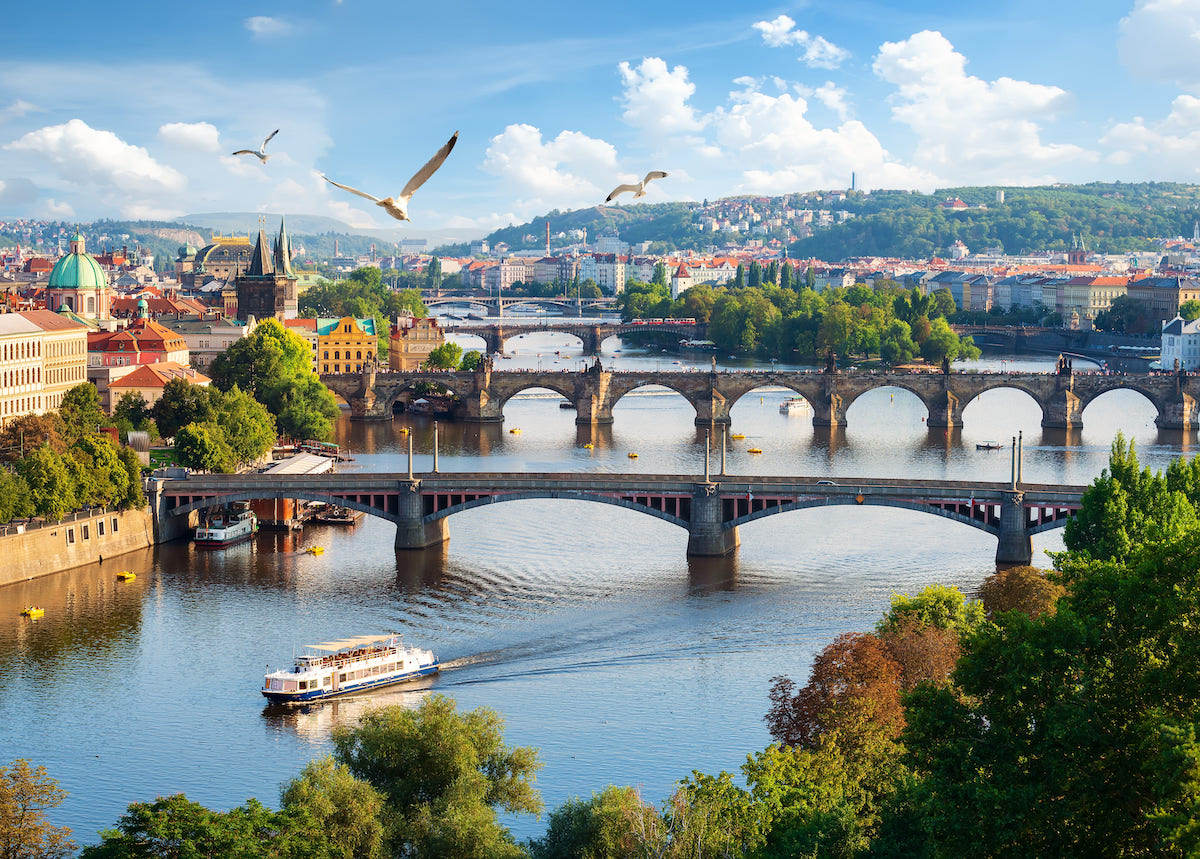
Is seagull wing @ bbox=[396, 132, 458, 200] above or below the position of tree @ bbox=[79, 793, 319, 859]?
above

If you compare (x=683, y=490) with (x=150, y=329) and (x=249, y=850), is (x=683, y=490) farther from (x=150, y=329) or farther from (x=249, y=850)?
(x=150, y=329)

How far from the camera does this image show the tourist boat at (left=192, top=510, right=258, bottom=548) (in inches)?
1802

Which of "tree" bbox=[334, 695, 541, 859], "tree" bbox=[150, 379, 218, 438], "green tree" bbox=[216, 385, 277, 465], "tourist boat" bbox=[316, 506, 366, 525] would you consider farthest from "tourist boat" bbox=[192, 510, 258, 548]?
"tree" bbox=[334, 695, 541, 859]

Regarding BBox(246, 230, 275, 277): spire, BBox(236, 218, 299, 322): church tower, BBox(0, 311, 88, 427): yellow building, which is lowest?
BBox(0, 311, 88, 427): yellow building

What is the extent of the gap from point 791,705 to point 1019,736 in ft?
31.5

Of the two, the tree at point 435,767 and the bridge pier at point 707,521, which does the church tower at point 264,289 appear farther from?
the tree at point 435,767

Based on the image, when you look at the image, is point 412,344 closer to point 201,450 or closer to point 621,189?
point 201,450

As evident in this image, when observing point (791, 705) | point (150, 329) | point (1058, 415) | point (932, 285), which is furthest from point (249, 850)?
point (932, 285)

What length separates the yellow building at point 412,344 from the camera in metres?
95.2

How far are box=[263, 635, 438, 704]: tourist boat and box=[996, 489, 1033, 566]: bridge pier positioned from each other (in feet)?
51.7

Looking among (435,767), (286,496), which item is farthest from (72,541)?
(435,767)

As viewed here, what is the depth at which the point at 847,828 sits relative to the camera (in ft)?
62.5

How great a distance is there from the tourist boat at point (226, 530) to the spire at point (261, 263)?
4354 centimetres

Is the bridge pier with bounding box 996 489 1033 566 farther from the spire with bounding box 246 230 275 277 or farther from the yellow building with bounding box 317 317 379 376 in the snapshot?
the spire with bounding box 246 230 275 277
